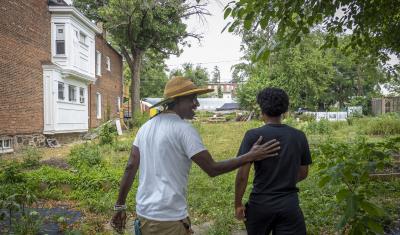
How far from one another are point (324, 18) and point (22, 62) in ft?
45.8

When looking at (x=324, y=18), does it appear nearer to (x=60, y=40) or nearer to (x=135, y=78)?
(x=60, y=40)

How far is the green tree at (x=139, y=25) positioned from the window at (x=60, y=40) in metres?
6.88

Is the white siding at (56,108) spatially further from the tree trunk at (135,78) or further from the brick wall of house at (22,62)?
the tree trunk at (135,78)

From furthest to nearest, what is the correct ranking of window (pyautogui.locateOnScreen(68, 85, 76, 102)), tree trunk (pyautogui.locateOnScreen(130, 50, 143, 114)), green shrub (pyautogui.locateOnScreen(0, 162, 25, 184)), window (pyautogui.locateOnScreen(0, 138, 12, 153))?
tree trunk (pyautogui.locateOnScreen(130, 50, 143, 114)) < window (pyautogui.locateOnScreen(68, 85, 76, 102)) < window (pyautogui.locateOnScreen(0, 138, 12, 153)) < green shrub (pyautogui.locateOnScreen(0, 162, 25, 184))

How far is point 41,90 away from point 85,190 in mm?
11532

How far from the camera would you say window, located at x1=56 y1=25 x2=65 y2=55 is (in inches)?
798

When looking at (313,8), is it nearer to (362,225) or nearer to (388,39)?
(388,39)

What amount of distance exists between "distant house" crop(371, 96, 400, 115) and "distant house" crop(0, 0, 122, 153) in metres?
23.9

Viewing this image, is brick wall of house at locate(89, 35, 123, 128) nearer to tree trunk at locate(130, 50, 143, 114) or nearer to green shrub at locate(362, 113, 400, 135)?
tree trunk at locate(130, 50, 143, 114)

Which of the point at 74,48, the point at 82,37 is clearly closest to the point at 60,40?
the point at 74,48

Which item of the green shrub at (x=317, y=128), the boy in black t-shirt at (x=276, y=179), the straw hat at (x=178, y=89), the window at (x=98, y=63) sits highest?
the window at (x=98, y=63)

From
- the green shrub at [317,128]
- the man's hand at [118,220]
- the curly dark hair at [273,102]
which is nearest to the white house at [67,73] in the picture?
the green shrub at [317,128]

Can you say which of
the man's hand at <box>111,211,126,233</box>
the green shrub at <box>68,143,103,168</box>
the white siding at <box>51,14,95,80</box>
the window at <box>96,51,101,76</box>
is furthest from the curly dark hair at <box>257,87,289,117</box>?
the window at <box>96,51,101,76</box>

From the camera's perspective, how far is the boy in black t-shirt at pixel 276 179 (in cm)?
304
